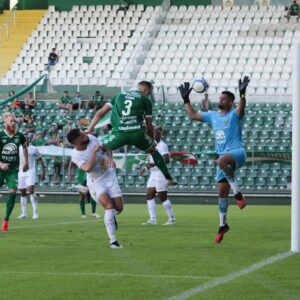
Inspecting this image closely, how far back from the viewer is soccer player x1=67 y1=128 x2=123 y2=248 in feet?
46.8

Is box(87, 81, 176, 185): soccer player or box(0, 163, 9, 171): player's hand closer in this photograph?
box(87, 81, 176, 185): soccer player

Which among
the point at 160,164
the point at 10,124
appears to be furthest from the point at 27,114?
the point at 160,164

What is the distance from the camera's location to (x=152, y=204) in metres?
22.2

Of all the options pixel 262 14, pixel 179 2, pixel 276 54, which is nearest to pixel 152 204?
pixel 276 54

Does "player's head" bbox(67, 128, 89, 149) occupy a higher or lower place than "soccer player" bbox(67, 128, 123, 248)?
higher

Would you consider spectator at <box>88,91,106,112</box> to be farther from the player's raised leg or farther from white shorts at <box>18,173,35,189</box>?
the player's raised leg

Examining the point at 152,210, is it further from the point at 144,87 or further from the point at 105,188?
the point at 105,188

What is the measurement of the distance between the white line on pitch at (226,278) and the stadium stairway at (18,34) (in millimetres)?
37989

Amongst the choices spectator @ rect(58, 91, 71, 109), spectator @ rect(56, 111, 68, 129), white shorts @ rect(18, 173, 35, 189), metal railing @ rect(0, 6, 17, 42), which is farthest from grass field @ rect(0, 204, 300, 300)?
metal railing @ rect(0, 6, 17, 42)

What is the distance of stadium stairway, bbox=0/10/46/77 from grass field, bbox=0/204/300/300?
1275 inches

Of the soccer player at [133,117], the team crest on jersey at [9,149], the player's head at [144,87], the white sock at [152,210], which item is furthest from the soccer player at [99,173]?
the white sock at [152,210]

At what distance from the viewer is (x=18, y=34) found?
174ft

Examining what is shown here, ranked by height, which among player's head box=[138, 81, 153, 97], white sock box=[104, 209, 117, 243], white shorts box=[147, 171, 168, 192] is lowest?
white shorts box=[147, 171, 168, 192]

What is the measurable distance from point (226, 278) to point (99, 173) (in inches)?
176
